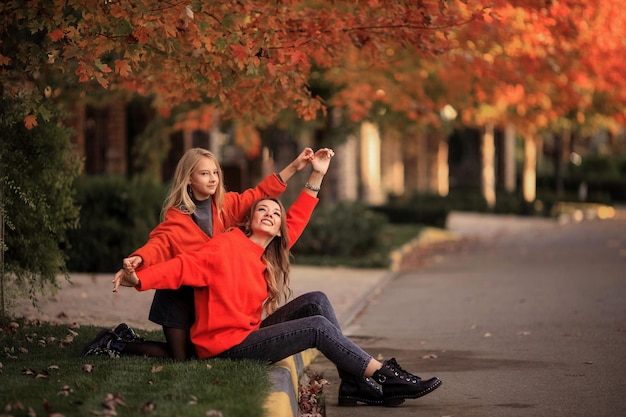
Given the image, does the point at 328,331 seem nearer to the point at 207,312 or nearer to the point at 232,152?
the point at 207,312

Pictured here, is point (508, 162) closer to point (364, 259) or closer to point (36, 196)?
point (364, 259)

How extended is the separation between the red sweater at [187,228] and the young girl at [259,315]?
7.9 inches

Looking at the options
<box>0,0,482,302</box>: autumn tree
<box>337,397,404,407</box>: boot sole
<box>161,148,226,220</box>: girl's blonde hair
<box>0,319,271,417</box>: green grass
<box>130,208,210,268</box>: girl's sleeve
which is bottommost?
<box>337,397,404,407</box>: boot sole

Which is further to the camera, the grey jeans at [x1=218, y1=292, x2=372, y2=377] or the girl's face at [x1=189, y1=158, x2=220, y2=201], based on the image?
the girl's face at [x1=189, y1=158, x2=220, y2=201]

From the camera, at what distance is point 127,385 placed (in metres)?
7.08

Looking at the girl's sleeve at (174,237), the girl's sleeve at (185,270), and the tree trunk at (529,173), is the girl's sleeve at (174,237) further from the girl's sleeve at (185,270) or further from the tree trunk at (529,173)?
the tree trunk at (529,173)

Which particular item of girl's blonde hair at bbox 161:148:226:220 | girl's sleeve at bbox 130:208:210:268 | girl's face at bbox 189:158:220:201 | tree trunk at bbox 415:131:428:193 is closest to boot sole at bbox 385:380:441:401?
girl's sleeve at bbox 130:208:210:268

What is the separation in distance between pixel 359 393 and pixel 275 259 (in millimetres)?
994

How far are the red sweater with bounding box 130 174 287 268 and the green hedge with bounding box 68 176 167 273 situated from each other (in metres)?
8.10

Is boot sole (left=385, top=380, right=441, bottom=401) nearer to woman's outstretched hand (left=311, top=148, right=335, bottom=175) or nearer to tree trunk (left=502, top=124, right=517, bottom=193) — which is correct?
woman's outstretched hand (left=311, top=148, right=335, bottom=175)

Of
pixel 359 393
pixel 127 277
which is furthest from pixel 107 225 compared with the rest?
pixel 127 277

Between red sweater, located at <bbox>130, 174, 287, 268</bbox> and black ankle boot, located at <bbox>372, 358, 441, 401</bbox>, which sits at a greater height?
red sweater, located at <bbox>130, 174, 287, 268</bbox>

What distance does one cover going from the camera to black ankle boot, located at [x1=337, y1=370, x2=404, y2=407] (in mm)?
7824

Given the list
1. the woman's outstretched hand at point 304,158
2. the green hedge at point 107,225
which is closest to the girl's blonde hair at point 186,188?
the woman's outstretched hand at point 304,158
